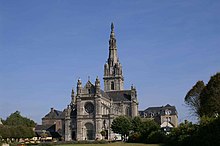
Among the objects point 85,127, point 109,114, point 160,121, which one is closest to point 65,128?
point 85,127

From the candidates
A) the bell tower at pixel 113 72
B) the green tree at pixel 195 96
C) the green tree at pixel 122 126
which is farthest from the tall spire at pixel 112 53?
the green tree at pixel 195 96

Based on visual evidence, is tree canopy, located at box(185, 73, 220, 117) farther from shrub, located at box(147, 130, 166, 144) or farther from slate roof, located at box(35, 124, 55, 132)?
slate roof, located at box(35, 124, 55, 132)

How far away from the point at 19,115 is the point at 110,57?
1416 inches

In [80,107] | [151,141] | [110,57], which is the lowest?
[151,141]

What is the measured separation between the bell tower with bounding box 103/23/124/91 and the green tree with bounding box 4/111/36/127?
28393 millimetres

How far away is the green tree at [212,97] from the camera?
156 feet

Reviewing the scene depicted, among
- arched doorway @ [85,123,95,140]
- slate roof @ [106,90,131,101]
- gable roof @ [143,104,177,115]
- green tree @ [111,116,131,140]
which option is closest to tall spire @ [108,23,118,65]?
slate roof @ [106,90,131,101]

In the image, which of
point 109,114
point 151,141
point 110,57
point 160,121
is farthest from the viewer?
point 160,121

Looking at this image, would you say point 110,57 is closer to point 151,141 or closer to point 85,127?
point 85,127

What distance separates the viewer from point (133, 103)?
364 ft

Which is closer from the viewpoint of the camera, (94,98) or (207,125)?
(207,125)

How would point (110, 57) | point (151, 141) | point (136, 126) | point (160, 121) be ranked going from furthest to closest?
1. point (160, 121)
2. point (110, 57)
3. point (136, 126)
4. point (151, 141)

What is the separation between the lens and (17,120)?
344ft

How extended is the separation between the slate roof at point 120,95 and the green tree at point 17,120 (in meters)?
26.6
